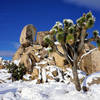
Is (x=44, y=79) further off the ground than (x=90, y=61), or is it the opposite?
(x=90, y=61)

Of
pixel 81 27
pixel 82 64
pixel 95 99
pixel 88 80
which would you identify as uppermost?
pixel 81 27

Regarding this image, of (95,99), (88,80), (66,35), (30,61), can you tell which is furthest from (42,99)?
(30,61)

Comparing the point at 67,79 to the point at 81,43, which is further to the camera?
the point at 67,79

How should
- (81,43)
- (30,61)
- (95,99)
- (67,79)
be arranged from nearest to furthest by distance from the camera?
(95,99) < (81,43) < (67,79) < (30,61)

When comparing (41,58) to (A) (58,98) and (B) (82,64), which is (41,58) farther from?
(A) (58,98)

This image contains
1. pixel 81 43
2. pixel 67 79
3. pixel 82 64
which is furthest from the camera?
pixel 82 64

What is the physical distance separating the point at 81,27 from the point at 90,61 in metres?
11.8

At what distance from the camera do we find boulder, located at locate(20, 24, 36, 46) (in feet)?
118

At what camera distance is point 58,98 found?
7859mm

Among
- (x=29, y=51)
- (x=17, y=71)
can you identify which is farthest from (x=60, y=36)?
(x=29, y=51)

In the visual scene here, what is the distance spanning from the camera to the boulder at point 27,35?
3592cm

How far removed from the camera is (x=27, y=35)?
3653 centimetres

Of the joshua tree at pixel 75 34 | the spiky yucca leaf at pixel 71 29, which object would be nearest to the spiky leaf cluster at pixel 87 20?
the joshua tree at pixel 75 34

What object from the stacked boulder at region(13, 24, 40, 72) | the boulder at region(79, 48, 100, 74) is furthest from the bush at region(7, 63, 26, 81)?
the boulder at region(79, 48, 100, 74)
